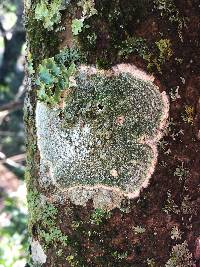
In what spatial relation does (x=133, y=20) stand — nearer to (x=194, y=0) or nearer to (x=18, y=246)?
(x=194, y=0)

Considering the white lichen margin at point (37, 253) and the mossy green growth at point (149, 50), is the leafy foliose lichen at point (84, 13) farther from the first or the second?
the white lichen margin at point (37, 253)

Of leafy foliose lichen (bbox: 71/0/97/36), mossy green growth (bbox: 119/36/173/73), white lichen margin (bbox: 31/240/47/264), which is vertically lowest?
white lichen margin (bbox: 31/240/47/264)

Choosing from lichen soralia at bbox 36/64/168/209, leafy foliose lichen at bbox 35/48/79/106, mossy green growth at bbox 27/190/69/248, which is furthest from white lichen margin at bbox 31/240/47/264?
leafy foliose lichen at bbox 35/48/79/106

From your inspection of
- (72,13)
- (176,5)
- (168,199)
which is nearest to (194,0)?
(176,5)

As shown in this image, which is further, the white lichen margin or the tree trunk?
the white lichen margin

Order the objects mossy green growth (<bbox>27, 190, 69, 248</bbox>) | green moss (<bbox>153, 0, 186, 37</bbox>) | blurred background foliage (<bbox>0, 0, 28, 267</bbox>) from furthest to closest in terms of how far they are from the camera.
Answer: blurred background foliage (<bbox>0, 0, 28, 267</bbox>) < mossy green growth (<bbox>27, 190, 69, 248</bbox>) < green moss (<bbox>153, 0, 186, 37</bbox>)

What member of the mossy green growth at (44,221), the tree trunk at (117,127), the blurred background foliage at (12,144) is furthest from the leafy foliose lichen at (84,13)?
the blurred background foliage at (12,144)

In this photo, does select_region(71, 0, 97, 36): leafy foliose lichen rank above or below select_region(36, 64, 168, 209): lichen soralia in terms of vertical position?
above

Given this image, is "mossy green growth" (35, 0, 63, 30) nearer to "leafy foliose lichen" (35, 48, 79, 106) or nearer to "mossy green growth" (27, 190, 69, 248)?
"leafy foliose lichen" (35, 48, 79, 106)
